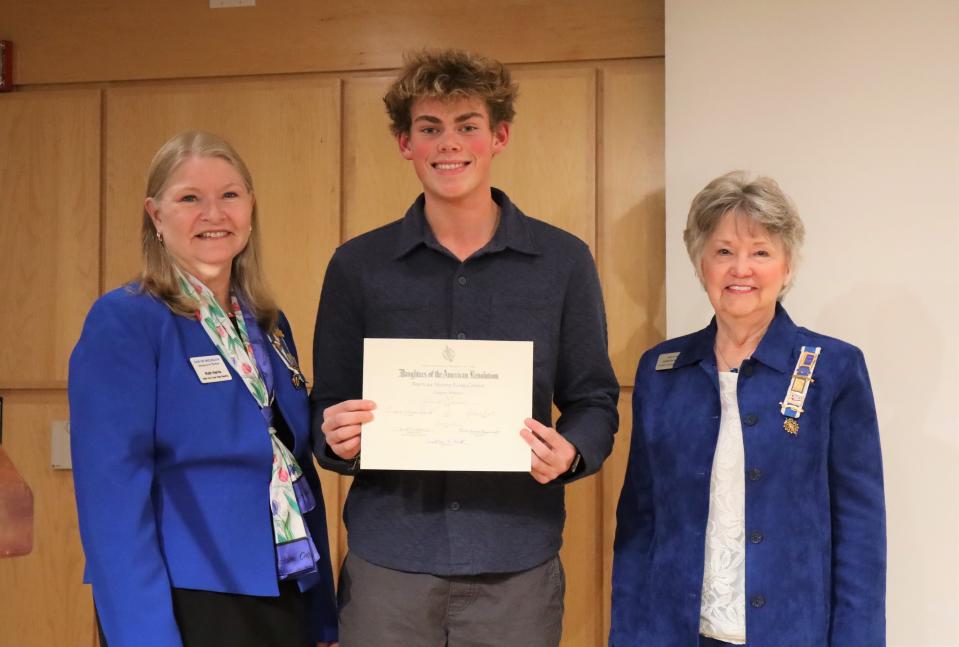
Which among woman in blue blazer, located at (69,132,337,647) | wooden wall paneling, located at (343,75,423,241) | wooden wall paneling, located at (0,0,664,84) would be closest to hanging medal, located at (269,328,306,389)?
woman in blue blazer, located at (69,132,337,647)

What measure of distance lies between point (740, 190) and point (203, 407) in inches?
51.1

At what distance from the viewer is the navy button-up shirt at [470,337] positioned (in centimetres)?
210

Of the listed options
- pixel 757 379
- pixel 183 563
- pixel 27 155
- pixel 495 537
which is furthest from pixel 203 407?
pixel 27 155

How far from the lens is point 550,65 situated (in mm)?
3379

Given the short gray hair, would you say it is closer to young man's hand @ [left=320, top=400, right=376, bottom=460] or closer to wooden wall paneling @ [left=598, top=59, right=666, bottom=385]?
young man's hand @ [left=320, top=400, right=376, bottom=460]

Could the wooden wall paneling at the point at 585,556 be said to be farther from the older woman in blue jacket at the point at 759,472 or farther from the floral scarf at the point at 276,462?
the floral scarf at the point at 276,462

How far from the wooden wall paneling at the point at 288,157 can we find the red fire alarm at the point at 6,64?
59 cm

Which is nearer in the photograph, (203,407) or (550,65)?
(203,407)

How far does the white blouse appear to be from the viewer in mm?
2084

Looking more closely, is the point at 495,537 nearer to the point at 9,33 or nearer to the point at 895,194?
the point at 895,194

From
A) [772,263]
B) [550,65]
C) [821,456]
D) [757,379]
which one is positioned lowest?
[821,456]

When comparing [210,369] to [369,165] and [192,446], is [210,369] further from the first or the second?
[369,165]

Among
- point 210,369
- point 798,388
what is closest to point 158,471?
point 210,369

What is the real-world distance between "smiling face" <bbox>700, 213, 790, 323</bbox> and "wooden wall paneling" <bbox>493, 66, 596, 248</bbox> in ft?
3.81
